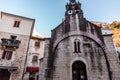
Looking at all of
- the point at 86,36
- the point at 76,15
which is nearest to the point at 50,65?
the point at 86,36

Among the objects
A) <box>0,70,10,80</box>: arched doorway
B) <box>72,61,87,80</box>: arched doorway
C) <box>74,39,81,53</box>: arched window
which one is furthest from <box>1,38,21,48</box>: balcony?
<box>72,61,87,80</box>: arched doorway

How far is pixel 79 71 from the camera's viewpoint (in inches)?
497

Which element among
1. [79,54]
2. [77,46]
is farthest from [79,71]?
[77,46]

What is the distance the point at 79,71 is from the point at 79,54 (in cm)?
203

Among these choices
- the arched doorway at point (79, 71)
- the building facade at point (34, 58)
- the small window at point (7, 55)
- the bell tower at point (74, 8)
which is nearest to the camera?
the arched doorway at point (79, 71)

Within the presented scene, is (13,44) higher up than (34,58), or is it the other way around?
(13,44)

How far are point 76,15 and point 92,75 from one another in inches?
330

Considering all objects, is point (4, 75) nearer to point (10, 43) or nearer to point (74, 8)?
point (10, 43)

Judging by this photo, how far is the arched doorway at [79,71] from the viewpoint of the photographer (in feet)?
40.2

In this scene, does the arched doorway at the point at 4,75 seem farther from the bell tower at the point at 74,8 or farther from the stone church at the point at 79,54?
the bell tower at the point at 74,8

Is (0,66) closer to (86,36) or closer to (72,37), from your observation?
(72,37)

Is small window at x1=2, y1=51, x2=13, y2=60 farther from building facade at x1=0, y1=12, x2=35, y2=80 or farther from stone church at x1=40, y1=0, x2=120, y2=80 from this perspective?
stone church at x1=40, y1=0, x2=120, y2=80

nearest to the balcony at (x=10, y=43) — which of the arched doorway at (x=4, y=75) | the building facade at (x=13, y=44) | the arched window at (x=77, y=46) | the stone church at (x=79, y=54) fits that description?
the building facade at (x=13, y=44)

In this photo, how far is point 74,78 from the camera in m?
12.2
